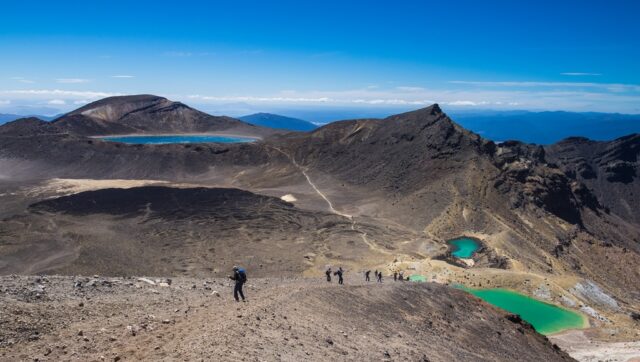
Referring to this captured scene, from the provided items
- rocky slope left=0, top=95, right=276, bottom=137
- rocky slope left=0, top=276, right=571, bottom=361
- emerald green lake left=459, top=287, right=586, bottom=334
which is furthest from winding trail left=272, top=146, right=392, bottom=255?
rocky slope left=0, top=95, right=276, bottom=137

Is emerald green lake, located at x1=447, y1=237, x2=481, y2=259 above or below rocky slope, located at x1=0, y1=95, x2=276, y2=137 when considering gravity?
below

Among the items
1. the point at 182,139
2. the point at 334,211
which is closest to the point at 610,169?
the point at 334,211

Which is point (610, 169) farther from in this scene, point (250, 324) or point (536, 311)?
point (250, 324)

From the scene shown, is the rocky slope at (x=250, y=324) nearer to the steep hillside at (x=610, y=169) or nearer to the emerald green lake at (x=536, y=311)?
the emerald green lake at (x=536, y=311)

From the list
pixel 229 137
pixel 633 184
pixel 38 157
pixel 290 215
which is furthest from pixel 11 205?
pixel 633 184

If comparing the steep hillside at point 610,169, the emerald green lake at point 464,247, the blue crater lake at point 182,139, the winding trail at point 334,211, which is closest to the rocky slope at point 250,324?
the winding trail at point 334,211

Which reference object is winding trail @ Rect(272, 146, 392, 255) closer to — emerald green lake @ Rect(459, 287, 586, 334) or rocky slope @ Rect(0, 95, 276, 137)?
emerald green lake @ Rect(459, 287, 586, 334)
